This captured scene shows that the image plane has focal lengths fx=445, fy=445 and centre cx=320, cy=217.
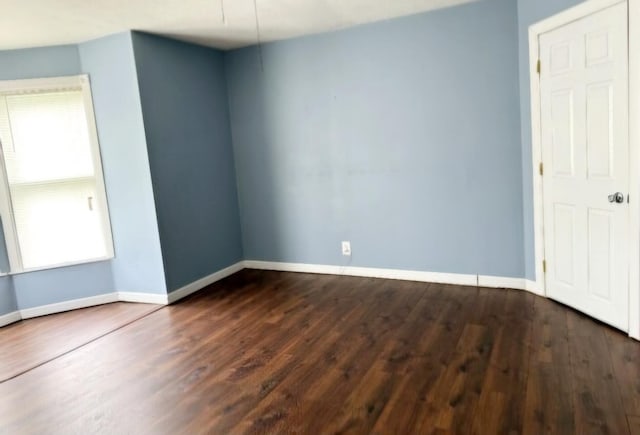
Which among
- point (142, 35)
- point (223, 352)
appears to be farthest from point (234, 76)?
point (223, 352)

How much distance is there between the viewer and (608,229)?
9.87 ft

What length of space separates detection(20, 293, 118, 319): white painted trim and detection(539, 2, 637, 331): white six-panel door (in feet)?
→ 13.5

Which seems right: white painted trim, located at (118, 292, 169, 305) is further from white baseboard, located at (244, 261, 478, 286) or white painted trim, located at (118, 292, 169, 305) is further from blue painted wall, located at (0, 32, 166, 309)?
white baseboard, located at (244, 261, 478, 286)

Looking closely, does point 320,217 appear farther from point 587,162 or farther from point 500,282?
point 587,162

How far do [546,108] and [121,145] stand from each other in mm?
3701

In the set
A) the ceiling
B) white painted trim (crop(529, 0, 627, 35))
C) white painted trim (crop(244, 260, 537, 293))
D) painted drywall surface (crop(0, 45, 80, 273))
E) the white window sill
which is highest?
the ceiling

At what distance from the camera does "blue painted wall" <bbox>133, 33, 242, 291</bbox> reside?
164 inches

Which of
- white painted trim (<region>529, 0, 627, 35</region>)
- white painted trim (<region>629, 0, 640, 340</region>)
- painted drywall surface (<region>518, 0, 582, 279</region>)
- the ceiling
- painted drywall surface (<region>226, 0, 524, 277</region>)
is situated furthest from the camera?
painted drywall surface (<region>226, 0, 524, 277</region>)

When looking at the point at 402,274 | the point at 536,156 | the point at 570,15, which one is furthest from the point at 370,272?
the point at 570,15

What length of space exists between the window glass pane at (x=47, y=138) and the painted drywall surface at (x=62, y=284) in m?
0.90

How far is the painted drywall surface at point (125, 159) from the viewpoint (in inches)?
159

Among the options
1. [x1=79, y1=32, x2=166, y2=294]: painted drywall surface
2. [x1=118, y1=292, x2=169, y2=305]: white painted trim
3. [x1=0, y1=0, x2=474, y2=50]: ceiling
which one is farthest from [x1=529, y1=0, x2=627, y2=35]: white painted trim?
[x1=118, y1=292, x2=169, y2=305]: white painted trim

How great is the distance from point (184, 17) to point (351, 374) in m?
3.06

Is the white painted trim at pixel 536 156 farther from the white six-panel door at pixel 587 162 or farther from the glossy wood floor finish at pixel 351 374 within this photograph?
the glossy wood floor finish at pixel 351 374
